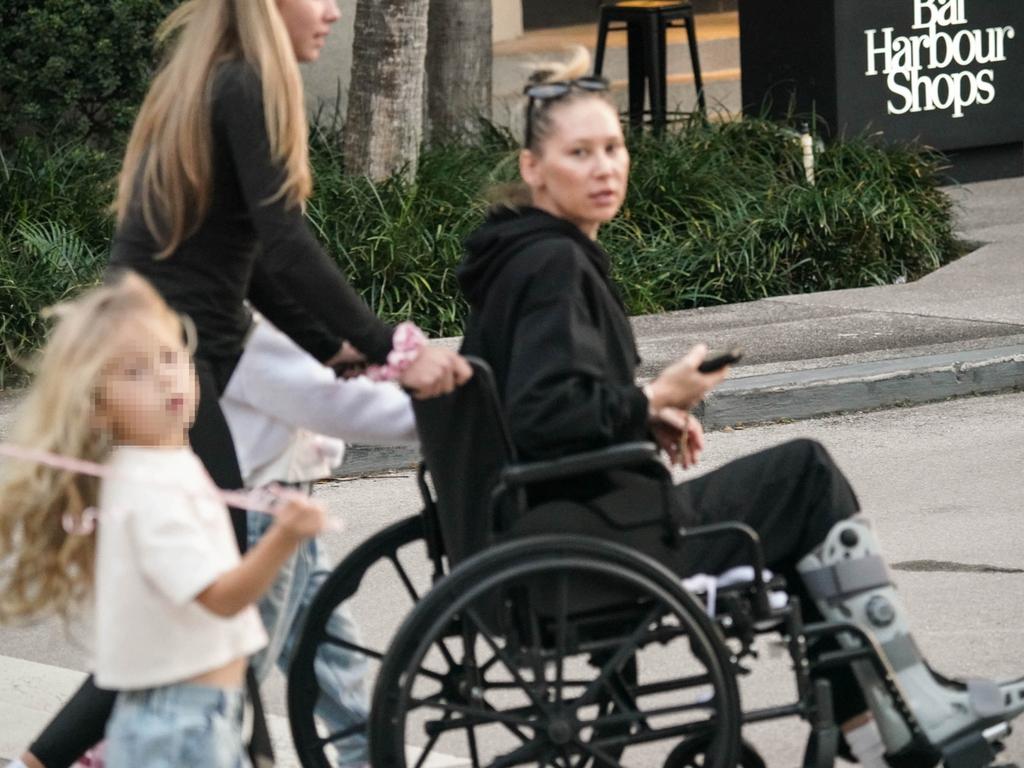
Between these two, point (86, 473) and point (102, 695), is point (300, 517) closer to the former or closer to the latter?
point (86, 473)

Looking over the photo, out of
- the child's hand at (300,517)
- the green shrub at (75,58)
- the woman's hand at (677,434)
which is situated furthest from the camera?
the green shrub at (75,58)

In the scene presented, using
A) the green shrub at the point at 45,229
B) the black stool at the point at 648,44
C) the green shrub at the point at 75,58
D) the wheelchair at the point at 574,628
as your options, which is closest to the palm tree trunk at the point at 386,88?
the green shrub at the point at 75,58

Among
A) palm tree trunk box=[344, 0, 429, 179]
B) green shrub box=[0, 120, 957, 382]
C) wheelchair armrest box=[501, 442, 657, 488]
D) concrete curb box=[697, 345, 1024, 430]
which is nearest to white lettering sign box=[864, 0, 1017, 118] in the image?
green shrub box=[0, 120, 957, 382]

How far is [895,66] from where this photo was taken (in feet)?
41.5

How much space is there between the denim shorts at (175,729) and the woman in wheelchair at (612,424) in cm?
69

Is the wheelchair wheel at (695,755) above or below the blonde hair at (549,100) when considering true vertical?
below

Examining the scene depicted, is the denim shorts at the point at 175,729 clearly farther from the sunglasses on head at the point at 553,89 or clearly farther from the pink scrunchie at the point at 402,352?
the sunglasses on head at the point at 553,89

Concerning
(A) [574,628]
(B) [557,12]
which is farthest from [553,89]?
(B) [557,12]

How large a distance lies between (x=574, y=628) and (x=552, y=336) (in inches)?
21.0

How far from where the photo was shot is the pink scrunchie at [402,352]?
3.50m

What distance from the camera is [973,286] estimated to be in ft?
33.1

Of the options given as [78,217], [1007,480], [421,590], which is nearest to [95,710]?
[421,590]

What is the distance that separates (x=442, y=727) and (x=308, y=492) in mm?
708

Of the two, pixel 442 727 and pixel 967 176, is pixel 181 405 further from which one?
pixel 967 176
